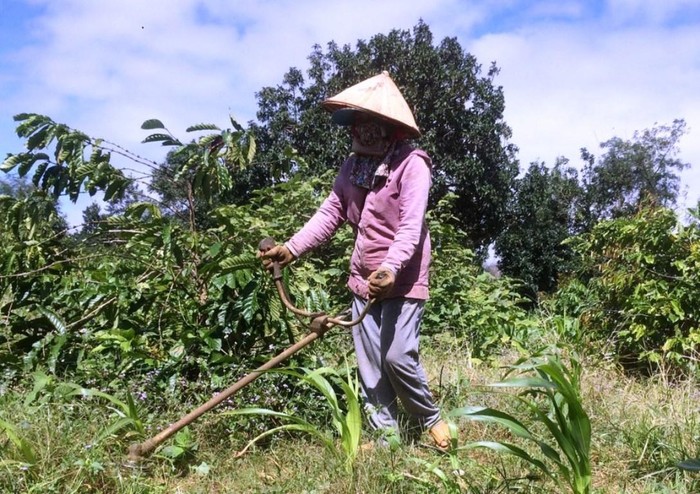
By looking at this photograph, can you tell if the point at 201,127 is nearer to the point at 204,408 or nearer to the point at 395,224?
the point at 395,224

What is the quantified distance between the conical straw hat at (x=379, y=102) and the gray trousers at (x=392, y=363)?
753 mm

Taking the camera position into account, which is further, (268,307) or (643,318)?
(643,318)

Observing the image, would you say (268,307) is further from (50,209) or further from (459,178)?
(459,178)

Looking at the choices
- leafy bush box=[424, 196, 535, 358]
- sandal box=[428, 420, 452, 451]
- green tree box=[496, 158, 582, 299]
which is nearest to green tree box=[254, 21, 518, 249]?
green tree box=[496, 158, 582, 299]

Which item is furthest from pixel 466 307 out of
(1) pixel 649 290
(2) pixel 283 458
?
(2) pixel 283 458

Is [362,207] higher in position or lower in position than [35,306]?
higher

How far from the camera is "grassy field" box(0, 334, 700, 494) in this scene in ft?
7.89

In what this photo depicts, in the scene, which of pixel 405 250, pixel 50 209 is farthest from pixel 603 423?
pixel 50 209

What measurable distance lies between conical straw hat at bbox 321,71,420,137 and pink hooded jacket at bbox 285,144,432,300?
0.14 m

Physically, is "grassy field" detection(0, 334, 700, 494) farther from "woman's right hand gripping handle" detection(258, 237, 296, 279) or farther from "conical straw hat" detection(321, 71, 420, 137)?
"conical straw hat" detection(321, 71, 420, 137)

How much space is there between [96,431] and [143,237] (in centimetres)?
112

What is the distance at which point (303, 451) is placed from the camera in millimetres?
2822

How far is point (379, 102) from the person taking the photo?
2.73 metres


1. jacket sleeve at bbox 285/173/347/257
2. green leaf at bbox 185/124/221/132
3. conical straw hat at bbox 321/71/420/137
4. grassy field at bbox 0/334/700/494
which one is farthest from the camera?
green leaf at bbox 185/124/221/132
